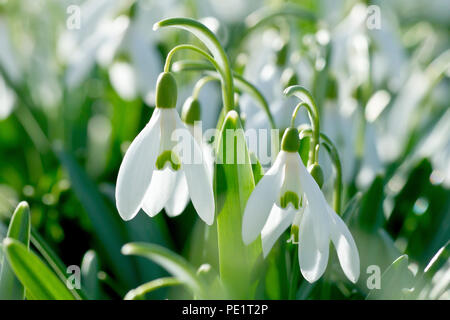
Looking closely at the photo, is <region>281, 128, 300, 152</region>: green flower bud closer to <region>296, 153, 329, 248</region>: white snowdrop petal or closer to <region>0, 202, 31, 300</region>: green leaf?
<region>296, 153, 329, 248</region>: white snowdrop petal

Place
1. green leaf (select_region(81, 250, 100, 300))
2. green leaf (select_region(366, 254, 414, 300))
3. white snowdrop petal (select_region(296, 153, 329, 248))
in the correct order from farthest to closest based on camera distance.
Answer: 1. green leaf (select_region(81, 250, 100, 300))
2. green leaf (select_region(366, 254, 414, 300))
3. white snowdrop petal (select_region(296, 153, 329, 248))

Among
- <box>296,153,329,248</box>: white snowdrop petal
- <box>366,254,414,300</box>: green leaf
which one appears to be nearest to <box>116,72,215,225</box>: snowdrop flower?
<box>296,153,329,248</box>: white snowdrop petal

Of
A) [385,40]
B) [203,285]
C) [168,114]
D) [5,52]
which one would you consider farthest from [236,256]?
[5,52]

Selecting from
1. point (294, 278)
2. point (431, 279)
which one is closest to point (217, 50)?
point (294, 278)

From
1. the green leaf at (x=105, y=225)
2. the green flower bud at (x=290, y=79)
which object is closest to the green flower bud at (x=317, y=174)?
the green flower bud at (x=290, y=79)
